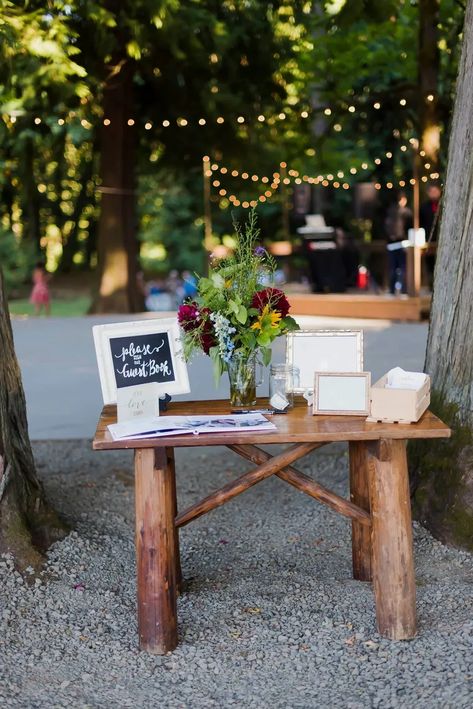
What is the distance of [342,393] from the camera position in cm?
367

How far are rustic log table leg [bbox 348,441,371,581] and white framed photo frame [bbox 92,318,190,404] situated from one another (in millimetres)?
776

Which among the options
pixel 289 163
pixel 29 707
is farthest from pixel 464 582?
pixel 289 163

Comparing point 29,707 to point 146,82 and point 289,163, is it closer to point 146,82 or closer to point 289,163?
point 146,82

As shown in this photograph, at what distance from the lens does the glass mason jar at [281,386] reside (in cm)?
378

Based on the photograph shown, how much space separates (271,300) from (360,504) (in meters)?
0.95

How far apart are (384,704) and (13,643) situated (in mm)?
1339

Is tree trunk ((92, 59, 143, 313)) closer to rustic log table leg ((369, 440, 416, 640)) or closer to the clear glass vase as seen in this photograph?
the clear glass vase

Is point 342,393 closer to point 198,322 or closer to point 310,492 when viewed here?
point 310,492

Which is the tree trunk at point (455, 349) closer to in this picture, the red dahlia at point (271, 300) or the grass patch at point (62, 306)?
the red dahlia at point (271, 300)

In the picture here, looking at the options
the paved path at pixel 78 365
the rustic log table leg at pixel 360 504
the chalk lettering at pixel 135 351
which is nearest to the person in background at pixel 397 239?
the paved path at pixel 78 365

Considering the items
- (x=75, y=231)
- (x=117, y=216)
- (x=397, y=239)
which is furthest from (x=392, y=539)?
(x=75, y=231)

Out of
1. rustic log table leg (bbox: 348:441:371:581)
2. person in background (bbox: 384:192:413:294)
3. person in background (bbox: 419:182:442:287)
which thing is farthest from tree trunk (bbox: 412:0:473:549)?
person in background (bbox: 384:192:413:294)

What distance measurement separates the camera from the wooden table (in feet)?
11.1

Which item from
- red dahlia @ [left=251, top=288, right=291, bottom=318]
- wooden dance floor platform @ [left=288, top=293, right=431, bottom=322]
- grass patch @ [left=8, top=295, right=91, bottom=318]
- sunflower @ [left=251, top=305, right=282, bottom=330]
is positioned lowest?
grass patch @ [left=8, top=295, right=91, bottom=318]
